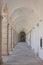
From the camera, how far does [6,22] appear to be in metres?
16.7

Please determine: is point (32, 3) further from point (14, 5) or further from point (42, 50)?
point (42, 50)

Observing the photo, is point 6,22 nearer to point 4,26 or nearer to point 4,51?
point 4,26

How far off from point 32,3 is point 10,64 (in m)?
6.70

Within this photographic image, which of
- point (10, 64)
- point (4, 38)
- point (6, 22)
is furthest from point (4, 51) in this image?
point (10, 64)

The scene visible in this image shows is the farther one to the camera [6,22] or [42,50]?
[6,22]

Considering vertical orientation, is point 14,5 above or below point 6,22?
above

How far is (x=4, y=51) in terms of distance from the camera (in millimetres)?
16797

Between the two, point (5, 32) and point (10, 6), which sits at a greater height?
point (10, 6)

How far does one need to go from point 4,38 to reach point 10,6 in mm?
→ 2688

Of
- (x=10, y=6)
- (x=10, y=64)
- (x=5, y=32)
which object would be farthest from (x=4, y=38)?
(x=10, y=64)

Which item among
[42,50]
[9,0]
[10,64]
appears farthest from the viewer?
[9,0]

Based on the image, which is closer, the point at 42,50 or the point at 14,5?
the point at 42,50

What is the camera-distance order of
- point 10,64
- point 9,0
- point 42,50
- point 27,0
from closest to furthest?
point 10,64 → point 42,50 → point 9,0 → point 27,0

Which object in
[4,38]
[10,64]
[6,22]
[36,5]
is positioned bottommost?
[10,64]
